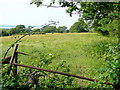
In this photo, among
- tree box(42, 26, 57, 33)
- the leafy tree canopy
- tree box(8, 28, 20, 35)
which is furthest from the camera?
the leafy tree canopy

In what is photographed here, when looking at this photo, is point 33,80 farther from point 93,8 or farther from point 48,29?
point 93,8

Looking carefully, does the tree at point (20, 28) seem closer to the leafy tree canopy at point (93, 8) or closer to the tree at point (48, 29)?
the tree at point (48, 29)

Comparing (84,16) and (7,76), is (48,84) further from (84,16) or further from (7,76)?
(84,16)

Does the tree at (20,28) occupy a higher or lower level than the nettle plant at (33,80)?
higher

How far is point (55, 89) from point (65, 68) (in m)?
0.39

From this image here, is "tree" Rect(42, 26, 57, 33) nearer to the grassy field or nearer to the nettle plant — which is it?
the grassy field

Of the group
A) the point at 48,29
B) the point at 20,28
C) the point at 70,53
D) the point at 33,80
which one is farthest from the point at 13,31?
the point at 70,53

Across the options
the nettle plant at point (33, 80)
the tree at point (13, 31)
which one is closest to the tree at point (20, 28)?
the tree at point (13, 31)

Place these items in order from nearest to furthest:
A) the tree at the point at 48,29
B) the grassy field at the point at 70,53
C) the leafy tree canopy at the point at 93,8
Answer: the tree at the point at 48,29 → the leafy tree canopy at the point at 93,8 → the grassy field at the point at 70,53

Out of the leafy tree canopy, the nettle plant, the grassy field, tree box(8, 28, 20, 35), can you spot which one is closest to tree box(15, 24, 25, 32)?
tree box(8, 28, 20, 35)

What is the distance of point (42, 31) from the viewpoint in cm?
179

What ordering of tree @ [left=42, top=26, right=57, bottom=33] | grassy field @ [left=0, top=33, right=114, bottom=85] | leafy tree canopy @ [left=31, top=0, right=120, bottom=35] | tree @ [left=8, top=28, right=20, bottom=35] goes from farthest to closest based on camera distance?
grassy field @ [left=0, top=33, right=114, bottom=85] → leafy tree canopy @ [left=31, top=0, right=120, bottom=35] → tree @ [left=42, top=26, right=57, bottom=33] → tree @ [left=8, top=28, right=20, bottom=35]

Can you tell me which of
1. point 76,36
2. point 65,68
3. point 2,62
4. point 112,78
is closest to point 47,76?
point 65,68

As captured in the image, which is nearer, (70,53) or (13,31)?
(13,31)
